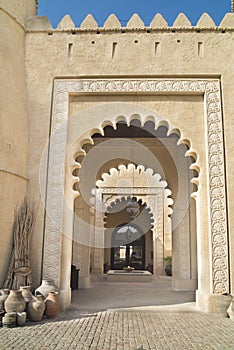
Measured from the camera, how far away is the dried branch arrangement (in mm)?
5352

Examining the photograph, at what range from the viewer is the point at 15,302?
4.50 metres

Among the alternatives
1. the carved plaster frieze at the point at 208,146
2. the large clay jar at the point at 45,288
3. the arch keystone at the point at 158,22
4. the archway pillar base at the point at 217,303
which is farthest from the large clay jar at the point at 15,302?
the arch keystone at the point at 158,22

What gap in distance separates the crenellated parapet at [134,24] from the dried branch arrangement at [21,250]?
132 inches

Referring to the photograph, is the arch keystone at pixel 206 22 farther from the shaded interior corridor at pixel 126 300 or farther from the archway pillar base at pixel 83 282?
the archway pillar base at pixel 83 282

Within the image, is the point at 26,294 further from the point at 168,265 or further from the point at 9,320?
the point at 168,265

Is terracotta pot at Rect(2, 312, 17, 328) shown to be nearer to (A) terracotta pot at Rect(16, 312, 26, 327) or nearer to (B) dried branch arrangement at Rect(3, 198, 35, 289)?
(A) terracotta pot at Rect(16, 312, 26, 327)

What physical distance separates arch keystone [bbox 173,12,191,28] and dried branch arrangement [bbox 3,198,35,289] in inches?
165

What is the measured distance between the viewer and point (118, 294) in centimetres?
760

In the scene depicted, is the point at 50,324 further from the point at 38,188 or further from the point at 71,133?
the point at 71,133

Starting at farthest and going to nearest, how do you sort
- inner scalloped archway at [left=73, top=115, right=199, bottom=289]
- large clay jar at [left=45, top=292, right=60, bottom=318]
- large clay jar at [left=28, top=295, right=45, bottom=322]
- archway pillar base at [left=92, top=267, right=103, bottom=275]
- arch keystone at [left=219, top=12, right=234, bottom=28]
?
archway pillar base at [left=92, top=267, right=103, bottom=275]
inner scalloped archway at [left=73, top=115, right=199, bottom=289]
arch keystone at [left=219, top=12, right=234, bottom=28]
large clay jar at [left=45, top=292, right=60, bottom=318]
large clay jar at [left=28, top=295, right=45, bottom=322]

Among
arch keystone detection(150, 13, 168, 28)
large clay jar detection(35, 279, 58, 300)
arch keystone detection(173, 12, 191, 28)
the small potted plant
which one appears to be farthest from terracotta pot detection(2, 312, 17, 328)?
the small potted plant

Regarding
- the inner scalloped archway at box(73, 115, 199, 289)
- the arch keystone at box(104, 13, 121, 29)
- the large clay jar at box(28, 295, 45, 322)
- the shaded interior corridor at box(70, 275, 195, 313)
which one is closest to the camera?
the large clay jar at box(28, 295, 45, 322)

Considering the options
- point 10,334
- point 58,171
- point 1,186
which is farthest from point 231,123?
point 10,334

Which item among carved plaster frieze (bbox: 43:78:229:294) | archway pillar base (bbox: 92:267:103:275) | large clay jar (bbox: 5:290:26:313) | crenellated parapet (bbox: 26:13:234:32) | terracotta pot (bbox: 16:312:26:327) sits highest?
crenellated parapet (bbox: 26:13:234:32)
